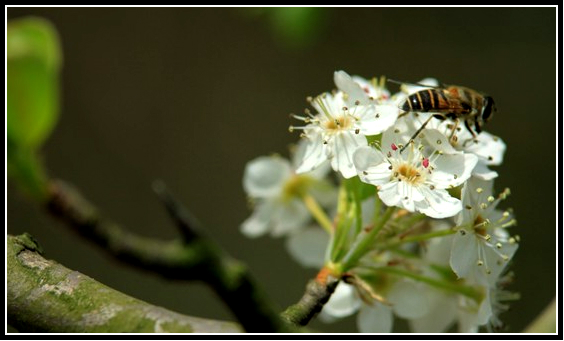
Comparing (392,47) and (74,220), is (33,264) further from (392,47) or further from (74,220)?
(392,47)

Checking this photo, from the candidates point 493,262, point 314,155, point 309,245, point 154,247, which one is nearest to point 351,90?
point 314,155

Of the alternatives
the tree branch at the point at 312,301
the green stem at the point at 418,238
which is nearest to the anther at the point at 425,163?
the green stem at the point at 418,238

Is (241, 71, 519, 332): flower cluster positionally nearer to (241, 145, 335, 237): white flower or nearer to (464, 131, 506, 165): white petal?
(464, 131, 506, 165): white petal

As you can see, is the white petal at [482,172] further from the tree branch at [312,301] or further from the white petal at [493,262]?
the tree branch at [312,301]

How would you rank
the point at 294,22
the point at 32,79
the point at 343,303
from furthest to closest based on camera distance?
the point at 294,22, the point at 343,303, the point at 32,79

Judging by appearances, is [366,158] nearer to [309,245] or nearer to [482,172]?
[482,172]

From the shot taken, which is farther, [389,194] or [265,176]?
[265,176]

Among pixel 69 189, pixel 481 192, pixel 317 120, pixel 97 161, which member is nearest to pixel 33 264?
pixel 69 189
